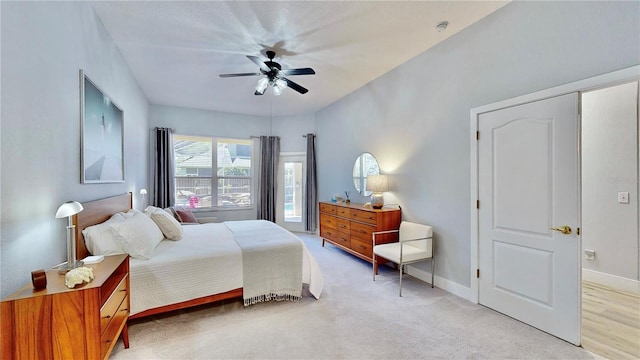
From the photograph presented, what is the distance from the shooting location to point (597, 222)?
127 inches

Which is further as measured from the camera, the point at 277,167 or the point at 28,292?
the point at 277,167

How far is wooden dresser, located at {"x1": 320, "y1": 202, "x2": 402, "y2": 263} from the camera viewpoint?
3643 millimetres

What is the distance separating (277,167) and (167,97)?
2626 mm

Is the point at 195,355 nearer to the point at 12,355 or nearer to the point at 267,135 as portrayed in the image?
the point at 12,355

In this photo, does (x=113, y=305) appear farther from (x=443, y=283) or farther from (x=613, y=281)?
(x=613, y=281)

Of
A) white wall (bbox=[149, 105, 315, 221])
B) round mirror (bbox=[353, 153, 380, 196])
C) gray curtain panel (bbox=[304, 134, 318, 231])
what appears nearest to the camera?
round mirror (bbox=[353, 153, 380, 196])

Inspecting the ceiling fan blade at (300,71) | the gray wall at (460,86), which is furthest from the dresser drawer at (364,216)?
the ceiling fan blade at (300,71)

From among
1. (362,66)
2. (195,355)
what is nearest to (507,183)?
(362,66)

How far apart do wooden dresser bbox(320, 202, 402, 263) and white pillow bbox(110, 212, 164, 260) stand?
2588mm

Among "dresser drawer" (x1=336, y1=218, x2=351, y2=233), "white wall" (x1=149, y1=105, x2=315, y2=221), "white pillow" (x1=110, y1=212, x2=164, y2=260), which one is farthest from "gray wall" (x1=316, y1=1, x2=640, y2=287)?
"white pillow" (x1=110, y1=212, x2=164, y2=260)

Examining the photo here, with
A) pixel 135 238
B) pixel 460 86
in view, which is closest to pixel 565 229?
pixel 460 86

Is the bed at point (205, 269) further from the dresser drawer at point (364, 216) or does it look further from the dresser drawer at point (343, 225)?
the dresser drawer at point (343, 225)

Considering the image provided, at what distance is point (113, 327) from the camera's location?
1.66 m

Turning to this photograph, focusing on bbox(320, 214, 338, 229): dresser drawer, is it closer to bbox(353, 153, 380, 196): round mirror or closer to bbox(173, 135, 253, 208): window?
bbox(353, 153, 380, 196): round mirror
